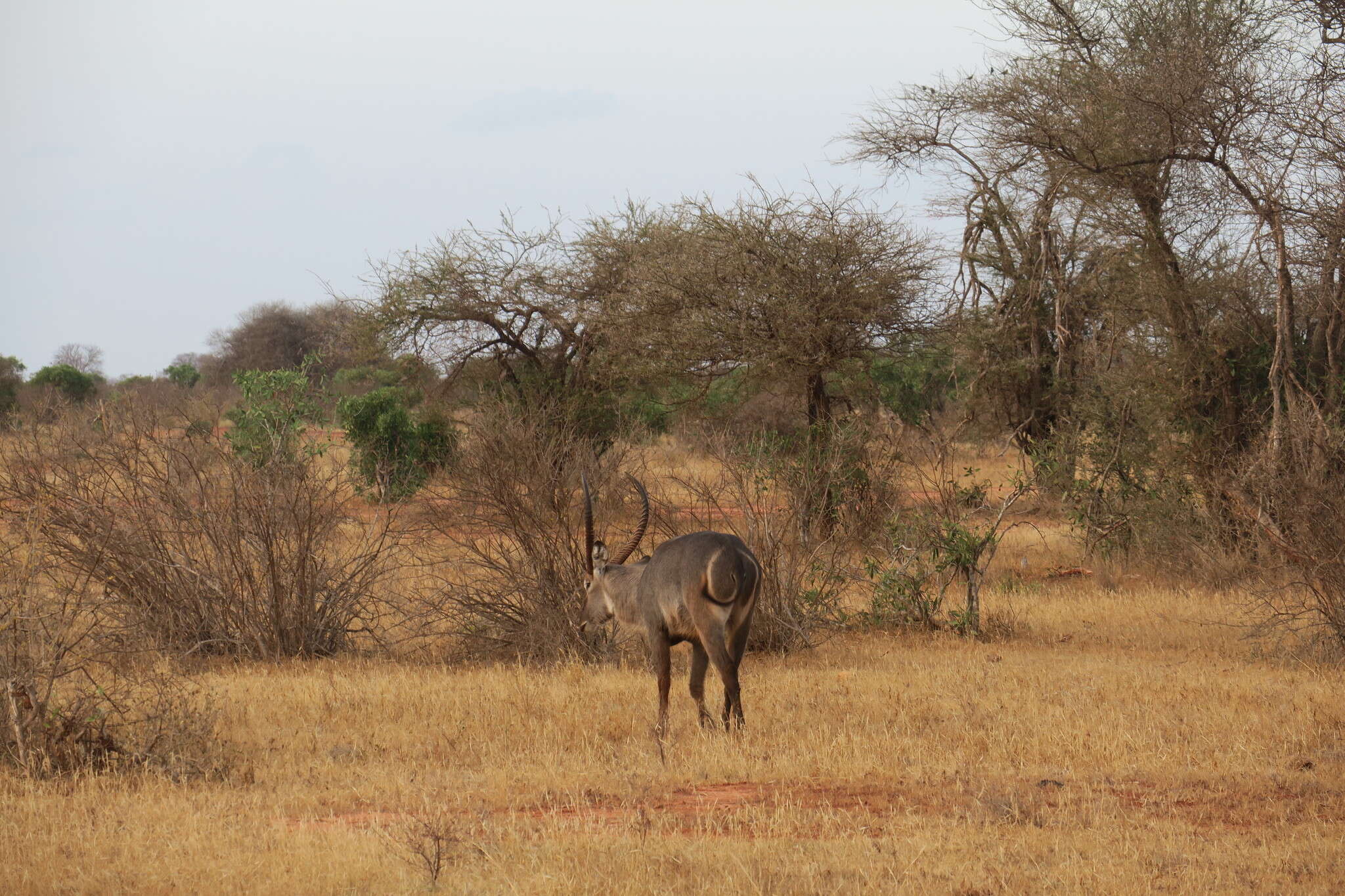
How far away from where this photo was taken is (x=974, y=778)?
7.02m

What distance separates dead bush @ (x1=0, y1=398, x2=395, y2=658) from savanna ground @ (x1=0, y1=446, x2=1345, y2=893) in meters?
0.56

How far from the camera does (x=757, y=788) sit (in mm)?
7020

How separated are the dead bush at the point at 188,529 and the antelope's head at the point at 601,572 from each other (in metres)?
2.81

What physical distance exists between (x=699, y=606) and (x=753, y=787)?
4.49 ft

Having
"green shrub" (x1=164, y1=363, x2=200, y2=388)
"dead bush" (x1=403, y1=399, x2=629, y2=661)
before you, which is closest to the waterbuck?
"dead bush" (x1=403, y1=399, x2=629, y2=661)

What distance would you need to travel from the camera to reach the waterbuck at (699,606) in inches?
314

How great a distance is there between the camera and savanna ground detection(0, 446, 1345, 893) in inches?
212

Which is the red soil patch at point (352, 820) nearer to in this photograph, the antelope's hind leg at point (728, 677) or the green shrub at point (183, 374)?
the antelope's hind leg at point (728, 677)

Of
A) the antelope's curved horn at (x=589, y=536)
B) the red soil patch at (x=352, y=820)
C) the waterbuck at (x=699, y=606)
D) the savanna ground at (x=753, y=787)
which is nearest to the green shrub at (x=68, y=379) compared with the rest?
the savanna ground at (x=753, y=787)

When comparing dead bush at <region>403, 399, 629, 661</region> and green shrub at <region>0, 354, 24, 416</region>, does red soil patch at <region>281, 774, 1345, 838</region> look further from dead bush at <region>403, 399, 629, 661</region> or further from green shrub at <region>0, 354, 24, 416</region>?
green shrub at <region>0, 354, 24, 416</region>

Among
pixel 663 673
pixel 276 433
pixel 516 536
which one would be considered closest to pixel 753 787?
pixel 663 673

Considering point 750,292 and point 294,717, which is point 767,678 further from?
point 750,292

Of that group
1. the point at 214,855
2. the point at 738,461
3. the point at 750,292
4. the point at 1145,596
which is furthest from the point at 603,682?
the point at 750,292

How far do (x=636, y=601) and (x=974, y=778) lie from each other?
268cm
